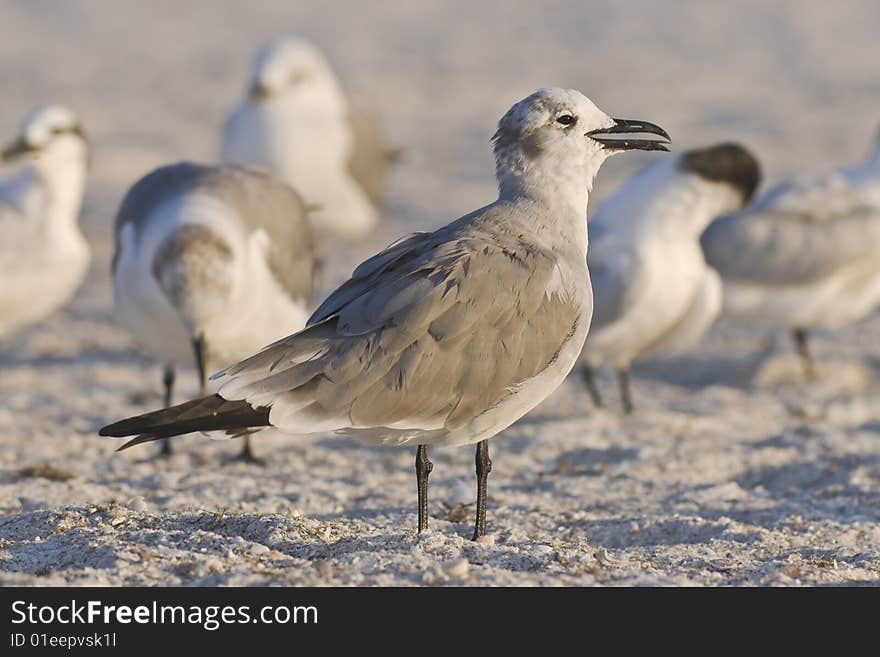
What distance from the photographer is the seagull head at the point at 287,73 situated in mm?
10812

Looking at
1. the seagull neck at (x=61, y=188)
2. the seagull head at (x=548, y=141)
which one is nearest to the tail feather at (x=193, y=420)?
the seagull head at (x=548, y=141)

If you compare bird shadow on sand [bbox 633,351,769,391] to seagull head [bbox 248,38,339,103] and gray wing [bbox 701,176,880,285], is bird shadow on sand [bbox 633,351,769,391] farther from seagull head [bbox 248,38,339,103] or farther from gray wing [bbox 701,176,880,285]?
seagull head [bbox 248,38,339,103]

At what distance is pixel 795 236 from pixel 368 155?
4231 mm

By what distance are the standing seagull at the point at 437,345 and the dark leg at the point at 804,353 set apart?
4343mm

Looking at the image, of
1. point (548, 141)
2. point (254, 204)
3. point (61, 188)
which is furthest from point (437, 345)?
point (61, 188)

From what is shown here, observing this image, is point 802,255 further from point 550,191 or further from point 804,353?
point 550,191

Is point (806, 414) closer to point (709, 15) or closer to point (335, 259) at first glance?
point (335, 259)

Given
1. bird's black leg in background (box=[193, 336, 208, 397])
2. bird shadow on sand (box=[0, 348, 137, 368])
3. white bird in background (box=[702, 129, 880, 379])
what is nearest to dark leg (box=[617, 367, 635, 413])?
white bird in background (box=[702, 129, 880, 379])

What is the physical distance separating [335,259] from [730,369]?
4.02 m

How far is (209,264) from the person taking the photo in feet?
20.8

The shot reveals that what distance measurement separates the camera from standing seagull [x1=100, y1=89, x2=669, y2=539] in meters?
4.11

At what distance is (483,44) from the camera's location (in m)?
21.3

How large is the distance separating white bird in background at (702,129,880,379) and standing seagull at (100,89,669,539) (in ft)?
14.1
